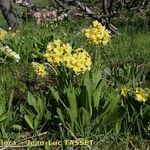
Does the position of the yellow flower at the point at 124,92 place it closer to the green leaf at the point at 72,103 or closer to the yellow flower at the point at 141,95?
the yellow flower at the point at 141,95

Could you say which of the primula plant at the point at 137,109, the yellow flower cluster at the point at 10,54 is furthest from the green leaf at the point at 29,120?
the yellow flower cluster at the point at 10,54

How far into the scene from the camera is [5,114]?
10.8 feet

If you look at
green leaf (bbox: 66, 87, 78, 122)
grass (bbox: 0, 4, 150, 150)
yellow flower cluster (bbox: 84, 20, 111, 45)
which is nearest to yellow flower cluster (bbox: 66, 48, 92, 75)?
green leaf (bbox: 66, 87, 78, 122)

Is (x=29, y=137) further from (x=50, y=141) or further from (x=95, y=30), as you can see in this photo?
(x=95, y=30)

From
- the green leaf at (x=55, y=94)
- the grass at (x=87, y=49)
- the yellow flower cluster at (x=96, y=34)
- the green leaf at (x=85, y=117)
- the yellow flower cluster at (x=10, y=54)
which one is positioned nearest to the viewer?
the green leaf at (x=85, y=117)

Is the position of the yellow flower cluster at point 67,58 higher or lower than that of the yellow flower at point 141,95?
higher

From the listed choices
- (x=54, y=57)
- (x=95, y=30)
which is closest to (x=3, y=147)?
(x=54, y=57)

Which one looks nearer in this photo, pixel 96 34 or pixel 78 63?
pixel 78 63

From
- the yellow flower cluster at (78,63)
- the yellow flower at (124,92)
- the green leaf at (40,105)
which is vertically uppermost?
the yellow flower cluster at (78,63)

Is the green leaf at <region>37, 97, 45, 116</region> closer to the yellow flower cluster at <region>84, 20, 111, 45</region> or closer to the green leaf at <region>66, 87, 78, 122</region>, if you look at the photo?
the green leaf at <region>66, 87, 78, 122</region>

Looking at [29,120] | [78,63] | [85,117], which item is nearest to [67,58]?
[78,63]

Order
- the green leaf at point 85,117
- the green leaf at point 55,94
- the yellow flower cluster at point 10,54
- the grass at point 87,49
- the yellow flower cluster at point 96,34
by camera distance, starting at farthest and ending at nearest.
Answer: the yellow flower cluster at point 10,54
the grass at point 87,49
the yellow flower cluster at point 96,34
the green leaf at point 55,94
the green leaf at point 85,117

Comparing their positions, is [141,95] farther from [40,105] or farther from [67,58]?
[40,105]

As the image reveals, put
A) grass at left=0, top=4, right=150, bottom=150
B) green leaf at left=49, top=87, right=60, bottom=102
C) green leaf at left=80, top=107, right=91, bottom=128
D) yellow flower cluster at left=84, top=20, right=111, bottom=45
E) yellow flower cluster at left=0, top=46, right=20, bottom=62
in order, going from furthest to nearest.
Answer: yellow flower cluster at left=0, top=46, right=20, bottom=62 → grass at left=0, top=4, right=150, bottom=150 → yellow flower cluster at left=84, top=20, right=111, bottom=45 → green leaf at left=49, top=87, right=60, bottom=102 → green leaf at left=80, top=107, right=91, bottom=128
